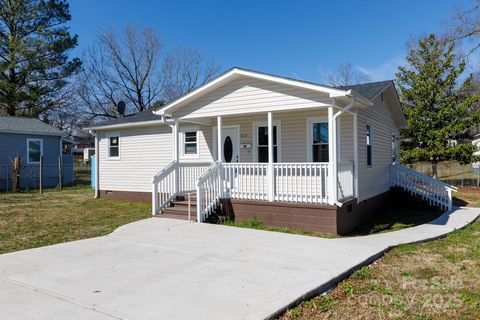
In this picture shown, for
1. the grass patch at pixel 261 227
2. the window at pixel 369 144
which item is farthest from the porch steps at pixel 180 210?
the window at pixel 369 144

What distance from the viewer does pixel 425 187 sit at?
12609 mm

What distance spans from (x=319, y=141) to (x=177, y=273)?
6.56 m

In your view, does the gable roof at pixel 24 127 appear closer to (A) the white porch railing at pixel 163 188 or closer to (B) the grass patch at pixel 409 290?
(A) the white porch railing at pixel 163 188

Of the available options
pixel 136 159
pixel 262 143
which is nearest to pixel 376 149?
pixel 262 143

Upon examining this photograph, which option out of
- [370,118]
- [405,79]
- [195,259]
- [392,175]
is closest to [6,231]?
[195,259]

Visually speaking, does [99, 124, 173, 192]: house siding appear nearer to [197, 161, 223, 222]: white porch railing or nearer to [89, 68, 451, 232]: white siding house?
[89, 68, 451, 232]: white siding house

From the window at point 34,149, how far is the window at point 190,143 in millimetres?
12238

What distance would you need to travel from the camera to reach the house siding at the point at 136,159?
1348 cm

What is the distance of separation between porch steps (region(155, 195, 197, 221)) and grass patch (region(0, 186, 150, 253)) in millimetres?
844

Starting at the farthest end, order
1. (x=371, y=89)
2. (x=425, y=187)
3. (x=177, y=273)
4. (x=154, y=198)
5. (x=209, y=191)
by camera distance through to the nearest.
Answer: (x=425, y=187), (x=371, y=89), (x=154, y=198), (x=209, y=191), (x=177, y=273)

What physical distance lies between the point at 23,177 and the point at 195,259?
1776cm

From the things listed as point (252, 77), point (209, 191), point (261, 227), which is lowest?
point (261, 227)

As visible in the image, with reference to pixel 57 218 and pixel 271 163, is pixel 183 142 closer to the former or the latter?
pixel 57 218

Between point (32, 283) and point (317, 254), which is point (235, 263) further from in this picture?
point (32, 283)
